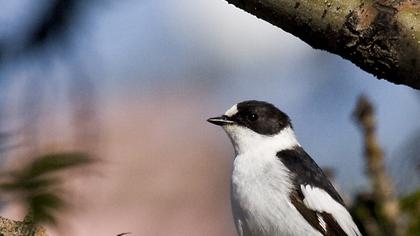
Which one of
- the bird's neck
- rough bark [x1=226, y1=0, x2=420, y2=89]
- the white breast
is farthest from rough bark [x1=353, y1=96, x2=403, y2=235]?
the bird's neck

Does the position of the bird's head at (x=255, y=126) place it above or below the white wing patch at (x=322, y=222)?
above

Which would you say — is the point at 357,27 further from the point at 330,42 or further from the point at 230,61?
the point at 230,61

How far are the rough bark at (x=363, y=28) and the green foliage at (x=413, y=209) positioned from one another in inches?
8.4

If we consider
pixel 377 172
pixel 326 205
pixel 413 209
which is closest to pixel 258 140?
pixel 326 205

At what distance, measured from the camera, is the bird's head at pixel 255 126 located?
10.5 ft

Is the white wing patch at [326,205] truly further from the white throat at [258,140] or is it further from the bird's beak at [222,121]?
the bird's beak at [222,121]

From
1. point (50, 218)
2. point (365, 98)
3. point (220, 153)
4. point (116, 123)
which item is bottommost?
point (50, 218)

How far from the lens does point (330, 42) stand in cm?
142

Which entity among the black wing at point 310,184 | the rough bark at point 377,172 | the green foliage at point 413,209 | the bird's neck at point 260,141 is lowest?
the green foliage at point 413,209

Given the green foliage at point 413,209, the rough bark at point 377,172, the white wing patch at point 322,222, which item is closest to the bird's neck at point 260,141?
the white wing patch at point 322,222

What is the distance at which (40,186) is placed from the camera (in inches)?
17.5

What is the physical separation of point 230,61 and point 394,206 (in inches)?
163

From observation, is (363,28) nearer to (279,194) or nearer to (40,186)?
(40,186)

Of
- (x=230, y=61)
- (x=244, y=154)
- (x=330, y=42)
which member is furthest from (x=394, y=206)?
(x=230, y=61)
